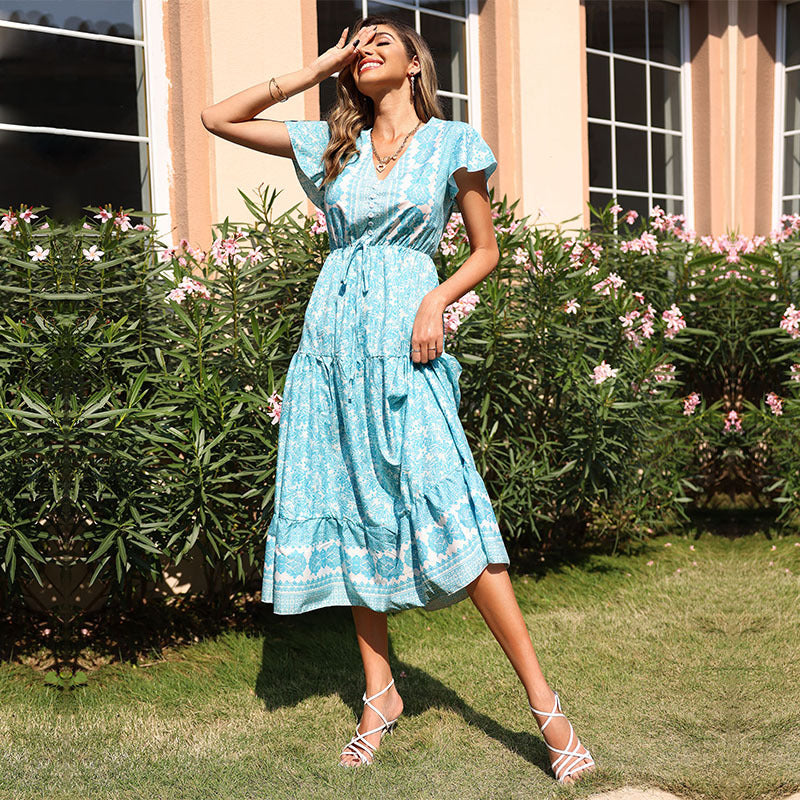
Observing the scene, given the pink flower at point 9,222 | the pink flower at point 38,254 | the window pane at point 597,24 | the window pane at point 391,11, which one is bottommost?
the pink flower at point 38,254

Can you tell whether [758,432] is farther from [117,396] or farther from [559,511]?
[117,396]

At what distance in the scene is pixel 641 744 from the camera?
2594 mm

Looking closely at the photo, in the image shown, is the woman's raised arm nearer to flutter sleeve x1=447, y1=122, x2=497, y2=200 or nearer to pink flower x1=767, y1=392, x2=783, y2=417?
flutter sleeve x1=447, y1=122, x2=497, y2=200

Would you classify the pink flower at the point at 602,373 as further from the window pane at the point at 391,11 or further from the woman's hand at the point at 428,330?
the window pane at the point at 391,11

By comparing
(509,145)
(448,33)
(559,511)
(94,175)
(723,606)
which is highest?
(448,33)

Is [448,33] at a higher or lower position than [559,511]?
higher

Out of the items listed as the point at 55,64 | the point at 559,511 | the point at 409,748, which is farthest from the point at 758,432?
the point at 55,64

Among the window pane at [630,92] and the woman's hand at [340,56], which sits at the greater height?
the window pane at [630,92]

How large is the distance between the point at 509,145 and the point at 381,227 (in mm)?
2946

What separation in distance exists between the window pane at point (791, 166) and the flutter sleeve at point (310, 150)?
5059 millimetres

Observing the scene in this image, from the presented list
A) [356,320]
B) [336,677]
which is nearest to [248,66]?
[356,320]

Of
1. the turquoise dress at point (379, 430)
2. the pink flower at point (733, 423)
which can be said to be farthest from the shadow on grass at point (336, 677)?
the pink flower at point (733, 423)

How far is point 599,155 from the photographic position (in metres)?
5.88

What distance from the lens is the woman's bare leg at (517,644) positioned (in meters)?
2.40
